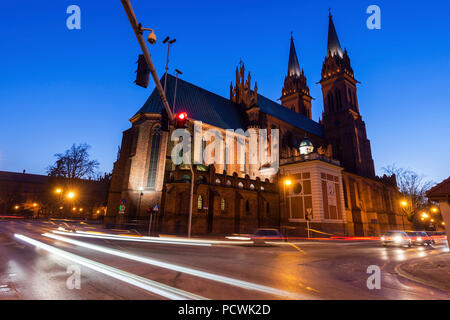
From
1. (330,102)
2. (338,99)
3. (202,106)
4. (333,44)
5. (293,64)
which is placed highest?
(293,64)

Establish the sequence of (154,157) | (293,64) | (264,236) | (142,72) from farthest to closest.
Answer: (293,64), (154,157), (264,236), (142,72)

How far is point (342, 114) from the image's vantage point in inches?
2186

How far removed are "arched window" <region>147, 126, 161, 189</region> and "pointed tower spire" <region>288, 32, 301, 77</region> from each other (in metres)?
52.8

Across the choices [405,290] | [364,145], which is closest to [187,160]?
[405,290]

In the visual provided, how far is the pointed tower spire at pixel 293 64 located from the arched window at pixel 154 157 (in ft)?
173

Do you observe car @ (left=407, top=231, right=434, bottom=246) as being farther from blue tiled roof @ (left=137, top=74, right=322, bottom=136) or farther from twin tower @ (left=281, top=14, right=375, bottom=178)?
twin tower @ (left=281, top=14, right=375, bottom=178)

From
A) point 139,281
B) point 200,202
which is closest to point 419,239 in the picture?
point 200,202

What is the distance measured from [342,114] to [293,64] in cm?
2492

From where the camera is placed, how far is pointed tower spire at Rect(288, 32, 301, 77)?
6956 cm

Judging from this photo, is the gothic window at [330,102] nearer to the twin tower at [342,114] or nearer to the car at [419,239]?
the twin tower at [342,114]

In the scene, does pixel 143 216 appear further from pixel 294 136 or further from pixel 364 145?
pixel 364 145

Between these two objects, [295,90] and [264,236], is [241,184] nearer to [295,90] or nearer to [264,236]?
[264,236]

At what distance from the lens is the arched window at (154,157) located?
30.2 meters

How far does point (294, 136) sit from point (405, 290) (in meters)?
43.8
